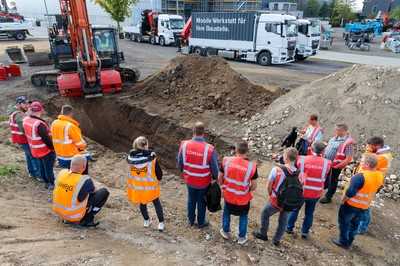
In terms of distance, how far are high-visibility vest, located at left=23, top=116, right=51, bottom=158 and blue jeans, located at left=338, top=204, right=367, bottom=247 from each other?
5312 millimetres

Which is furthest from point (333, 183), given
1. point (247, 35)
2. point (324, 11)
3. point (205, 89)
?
point (324, 11)

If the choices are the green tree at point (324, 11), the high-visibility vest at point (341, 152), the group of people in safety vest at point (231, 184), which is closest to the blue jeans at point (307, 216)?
the group of people in safety vest at point (231, 184)

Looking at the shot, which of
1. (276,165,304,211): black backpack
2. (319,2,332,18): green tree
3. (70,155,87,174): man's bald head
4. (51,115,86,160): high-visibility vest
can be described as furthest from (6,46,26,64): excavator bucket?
(319,2,332,18): green tree

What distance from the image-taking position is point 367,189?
190 inches

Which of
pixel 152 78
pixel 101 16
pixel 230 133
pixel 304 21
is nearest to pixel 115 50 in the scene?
pixel 152 78

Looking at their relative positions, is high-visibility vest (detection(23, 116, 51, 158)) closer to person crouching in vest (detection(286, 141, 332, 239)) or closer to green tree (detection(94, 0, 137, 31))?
person crouching in vest (detection(286, 141, 332, 239))

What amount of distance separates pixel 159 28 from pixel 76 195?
29.9 meters

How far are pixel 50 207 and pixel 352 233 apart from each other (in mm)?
5108

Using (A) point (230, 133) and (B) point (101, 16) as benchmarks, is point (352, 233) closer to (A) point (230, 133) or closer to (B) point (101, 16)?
(A) point (230, 133)

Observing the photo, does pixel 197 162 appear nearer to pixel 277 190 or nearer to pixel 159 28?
pixel 277 190

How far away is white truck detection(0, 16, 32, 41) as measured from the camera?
32734 mm

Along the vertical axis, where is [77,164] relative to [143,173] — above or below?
above

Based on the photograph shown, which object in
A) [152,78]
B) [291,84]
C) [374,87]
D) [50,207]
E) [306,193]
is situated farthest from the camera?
[291,84]

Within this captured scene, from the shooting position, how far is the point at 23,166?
7.55m
